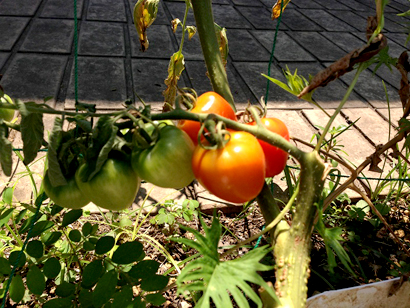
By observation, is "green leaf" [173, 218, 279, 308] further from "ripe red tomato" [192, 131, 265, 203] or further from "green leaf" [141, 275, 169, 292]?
"green leaf" [141, 275, 169, 292]

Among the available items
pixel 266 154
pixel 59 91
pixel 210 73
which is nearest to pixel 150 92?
pixel 59 91

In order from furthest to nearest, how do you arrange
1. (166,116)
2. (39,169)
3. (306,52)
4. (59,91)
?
(306,52)
(59,91)
(39,169)
(166,116)

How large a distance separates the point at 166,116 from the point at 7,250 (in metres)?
1.10

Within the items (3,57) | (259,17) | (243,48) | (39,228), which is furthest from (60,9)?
(39,228)

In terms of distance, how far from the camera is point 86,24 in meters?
2.87

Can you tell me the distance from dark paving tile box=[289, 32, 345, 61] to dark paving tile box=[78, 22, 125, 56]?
1321 mm

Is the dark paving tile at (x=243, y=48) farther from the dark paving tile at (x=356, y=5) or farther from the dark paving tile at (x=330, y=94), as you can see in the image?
the dark paving tile at (x=356, y=5)

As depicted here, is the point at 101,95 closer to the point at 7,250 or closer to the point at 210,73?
the point at 7,250

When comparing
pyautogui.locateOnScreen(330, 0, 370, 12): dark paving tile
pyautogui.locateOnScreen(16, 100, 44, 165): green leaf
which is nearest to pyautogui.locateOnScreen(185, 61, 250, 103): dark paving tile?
pyautogui.locateOnScreen(16, 100, 44, 165): green leaf

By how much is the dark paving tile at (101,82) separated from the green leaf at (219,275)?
5.32 feet

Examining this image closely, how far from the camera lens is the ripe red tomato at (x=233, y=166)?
514mm

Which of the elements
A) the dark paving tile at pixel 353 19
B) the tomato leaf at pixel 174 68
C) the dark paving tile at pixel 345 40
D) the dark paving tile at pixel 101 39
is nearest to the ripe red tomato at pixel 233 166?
the tomato leaf at pixel 174 68

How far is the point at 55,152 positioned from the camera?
0.51 metres

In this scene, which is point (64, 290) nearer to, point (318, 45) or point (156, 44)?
point (156, 44)
